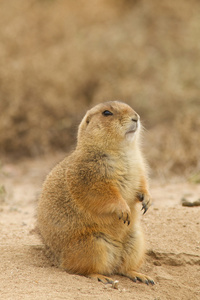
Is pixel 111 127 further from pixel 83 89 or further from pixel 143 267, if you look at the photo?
pixel 83 89

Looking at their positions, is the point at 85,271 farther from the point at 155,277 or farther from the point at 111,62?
the point at 111,62

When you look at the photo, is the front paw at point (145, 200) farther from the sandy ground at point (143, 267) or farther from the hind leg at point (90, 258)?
the sandy ground at point (143, 267)

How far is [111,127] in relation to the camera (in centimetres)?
463

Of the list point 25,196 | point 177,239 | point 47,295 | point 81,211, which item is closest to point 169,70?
point 25,196

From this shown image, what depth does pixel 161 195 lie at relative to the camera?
722 cm

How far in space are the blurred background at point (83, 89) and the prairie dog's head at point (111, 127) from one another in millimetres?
3735

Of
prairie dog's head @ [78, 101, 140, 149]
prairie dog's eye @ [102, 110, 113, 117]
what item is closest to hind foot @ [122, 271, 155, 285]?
prairie dog's head @ [78, 101, 140, 149]

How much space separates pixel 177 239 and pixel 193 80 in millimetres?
7776

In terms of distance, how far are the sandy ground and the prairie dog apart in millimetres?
198

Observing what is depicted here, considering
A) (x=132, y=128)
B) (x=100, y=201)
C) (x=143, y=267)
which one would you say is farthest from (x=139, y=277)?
(x=132, y=128)

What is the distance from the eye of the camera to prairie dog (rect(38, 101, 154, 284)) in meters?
4.36

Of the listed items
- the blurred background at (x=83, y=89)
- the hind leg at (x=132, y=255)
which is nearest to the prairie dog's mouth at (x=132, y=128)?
the hind leg at (x=132, y=255)

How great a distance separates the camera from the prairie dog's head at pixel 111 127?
181 inches

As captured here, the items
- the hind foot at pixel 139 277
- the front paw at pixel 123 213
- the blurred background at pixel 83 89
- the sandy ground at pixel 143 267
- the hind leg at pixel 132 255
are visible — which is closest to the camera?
the sandy ground at pixel 143 267
